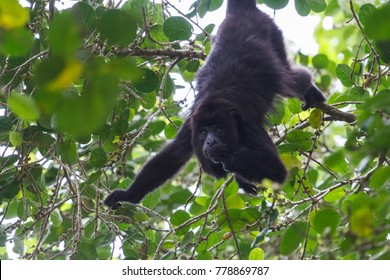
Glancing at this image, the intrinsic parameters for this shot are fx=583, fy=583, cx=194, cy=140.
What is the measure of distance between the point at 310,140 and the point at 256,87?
0.85 m

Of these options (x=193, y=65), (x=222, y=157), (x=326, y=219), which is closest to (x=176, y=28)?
(x=193, y=65)

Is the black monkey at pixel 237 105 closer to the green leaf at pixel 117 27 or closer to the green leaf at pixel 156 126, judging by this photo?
the green leaf at pixel 156 126

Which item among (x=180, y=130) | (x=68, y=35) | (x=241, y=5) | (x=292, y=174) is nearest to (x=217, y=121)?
(x=180, y=130)

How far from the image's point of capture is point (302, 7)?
414cm

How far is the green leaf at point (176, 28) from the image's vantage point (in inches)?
154

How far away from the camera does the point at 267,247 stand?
4.57m

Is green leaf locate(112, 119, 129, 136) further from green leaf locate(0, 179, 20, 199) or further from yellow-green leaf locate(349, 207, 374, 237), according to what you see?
yellow-green leaf locate(349, 207, 374, 237)

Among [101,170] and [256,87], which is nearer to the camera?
[101,170]

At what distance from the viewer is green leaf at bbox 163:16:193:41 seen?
391cm

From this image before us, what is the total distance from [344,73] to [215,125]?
940mm

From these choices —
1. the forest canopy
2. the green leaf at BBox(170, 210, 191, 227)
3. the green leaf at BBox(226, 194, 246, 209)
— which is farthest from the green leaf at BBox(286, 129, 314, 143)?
the green leaf at BBox(170, 210, 191, 227)

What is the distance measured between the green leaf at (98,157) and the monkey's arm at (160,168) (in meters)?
0.70

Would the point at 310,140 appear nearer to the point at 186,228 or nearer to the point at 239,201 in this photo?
the point at 239,201

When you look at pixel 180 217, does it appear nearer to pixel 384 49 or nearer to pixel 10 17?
pixel 384 49
